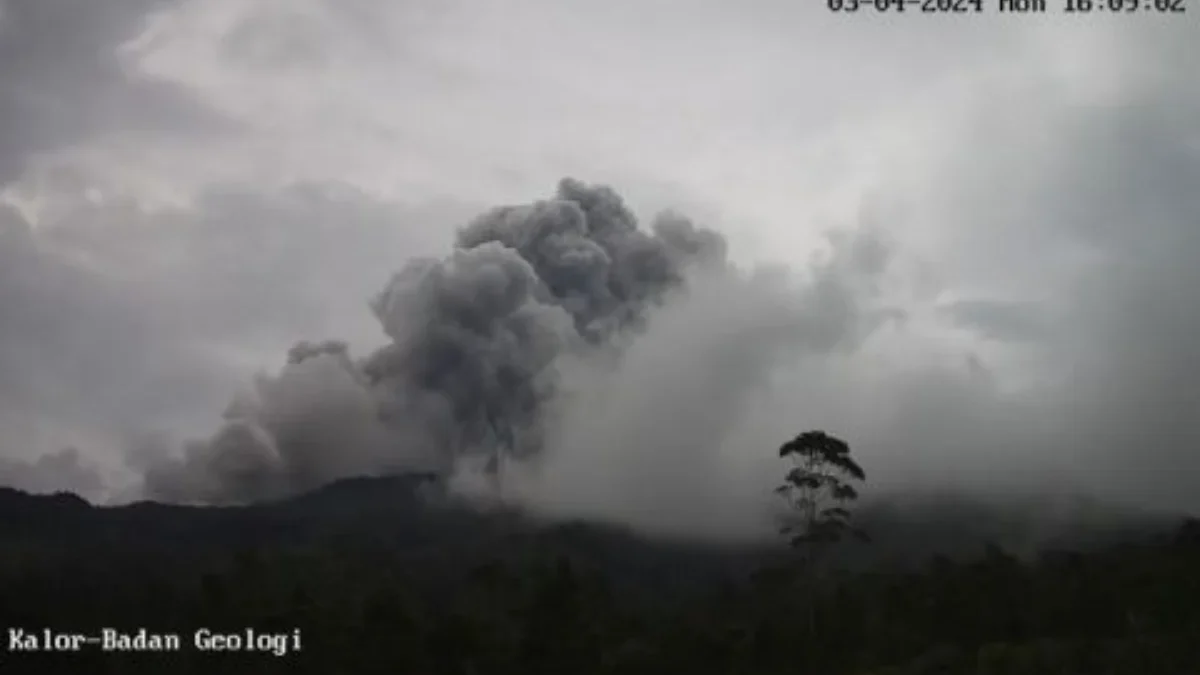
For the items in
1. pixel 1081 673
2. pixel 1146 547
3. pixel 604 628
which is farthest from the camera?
pixel 1146 547

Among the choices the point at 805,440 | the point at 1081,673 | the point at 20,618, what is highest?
the point at 805,440

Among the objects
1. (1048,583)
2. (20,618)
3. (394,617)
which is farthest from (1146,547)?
(20,618)

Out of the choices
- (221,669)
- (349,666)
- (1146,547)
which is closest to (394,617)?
(349,666)

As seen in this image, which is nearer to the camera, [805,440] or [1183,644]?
[1183,644]

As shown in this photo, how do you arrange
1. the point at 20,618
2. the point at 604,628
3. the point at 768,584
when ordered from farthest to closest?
1. the point at 768,584
2. the point at 604,628
3. the point at 20,618

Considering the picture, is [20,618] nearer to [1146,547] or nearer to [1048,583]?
[1048,583]

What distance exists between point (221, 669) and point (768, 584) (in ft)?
150

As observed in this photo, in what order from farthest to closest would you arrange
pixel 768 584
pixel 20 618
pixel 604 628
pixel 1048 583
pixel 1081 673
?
pixel 768 584, pixel 1048 583, pixel 604 628, pixel 1081 673, pixel 20 618

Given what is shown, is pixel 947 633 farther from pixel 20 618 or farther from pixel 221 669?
pixel 20 618

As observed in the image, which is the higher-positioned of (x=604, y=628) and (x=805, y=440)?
(x=805, y=440)

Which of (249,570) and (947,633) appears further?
(249,570)

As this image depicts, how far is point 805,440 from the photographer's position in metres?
94.4

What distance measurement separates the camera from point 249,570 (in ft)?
311

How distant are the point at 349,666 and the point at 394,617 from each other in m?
3.48
